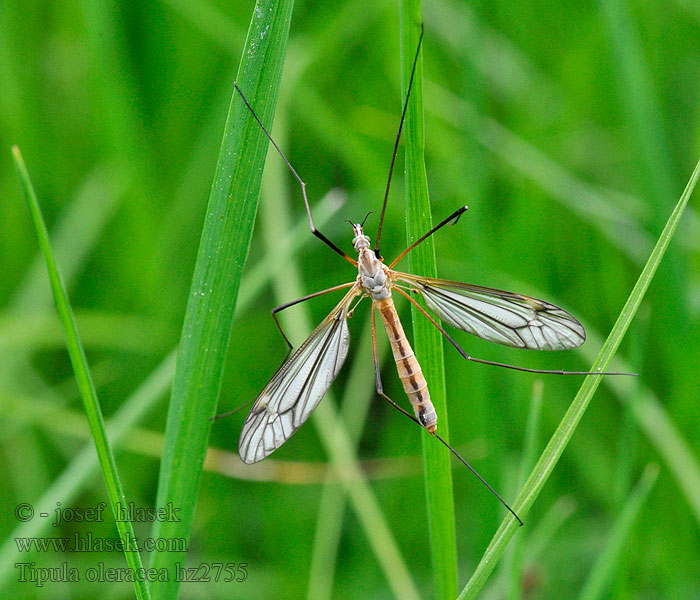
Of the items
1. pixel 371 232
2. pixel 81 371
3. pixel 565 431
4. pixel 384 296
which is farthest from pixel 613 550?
pixel 371 232

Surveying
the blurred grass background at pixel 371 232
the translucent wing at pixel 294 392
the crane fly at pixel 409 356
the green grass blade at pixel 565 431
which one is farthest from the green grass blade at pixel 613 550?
the translucent wing at pixel 294 392

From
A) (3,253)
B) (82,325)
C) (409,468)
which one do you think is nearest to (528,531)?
(409,468)

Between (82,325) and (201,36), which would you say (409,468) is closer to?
(82,325)

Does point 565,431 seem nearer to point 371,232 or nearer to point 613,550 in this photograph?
point 613,550

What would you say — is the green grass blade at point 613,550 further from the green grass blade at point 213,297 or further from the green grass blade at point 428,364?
the green grass blade at point 213,297

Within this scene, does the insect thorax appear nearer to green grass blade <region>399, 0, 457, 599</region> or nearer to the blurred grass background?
the blurred grass background

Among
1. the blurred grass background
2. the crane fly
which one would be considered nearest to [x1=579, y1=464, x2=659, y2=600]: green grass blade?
the crane fly
